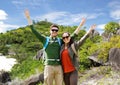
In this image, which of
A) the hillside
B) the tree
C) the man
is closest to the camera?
the man

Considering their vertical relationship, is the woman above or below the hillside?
above

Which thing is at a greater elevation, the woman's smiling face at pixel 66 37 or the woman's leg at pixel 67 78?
the woman's smiling face at pixel 66 37

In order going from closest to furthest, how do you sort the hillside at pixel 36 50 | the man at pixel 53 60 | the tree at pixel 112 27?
the man at pixel 53 60, the hillside at pixel 36 50, the tree at pixel 112 27

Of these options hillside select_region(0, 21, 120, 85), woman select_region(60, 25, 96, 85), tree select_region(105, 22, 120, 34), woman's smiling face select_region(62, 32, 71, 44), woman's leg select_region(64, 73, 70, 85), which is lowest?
hillside select_region(0, 21, 120, 85)

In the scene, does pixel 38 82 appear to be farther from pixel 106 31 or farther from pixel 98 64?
pixel 106 31

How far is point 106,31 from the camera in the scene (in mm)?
36969

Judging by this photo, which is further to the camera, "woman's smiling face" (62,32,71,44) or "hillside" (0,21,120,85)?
"hillside" (0,21,120,85)

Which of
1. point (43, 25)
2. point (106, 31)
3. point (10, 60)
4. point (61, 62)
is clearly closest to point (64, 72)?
point (61, 62)

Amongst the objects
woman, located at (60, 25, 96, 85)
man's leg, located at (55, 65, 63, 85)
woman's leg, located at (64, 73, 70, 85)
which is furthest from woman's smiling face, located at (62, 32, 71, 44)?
woman's leg, located at (64, 73, 70, 85)

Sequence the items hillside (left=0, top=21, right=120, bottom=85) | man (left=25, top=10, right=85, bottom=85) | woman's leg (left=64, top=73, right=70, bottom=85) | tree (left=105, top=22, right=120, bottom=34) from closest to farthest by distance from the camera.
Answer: man (left=25, top=10, right=85, bottom=85) < woman's leg (left=64, top=73, right=70, bottom=85) < hillside (left=0, top=21, right=120, bottom=85) < tree (left=105, top=22, right=120, bottom=34)

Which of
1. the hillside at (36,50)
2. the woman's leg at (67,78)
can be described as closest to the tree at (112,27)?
the hillside at (36,50)

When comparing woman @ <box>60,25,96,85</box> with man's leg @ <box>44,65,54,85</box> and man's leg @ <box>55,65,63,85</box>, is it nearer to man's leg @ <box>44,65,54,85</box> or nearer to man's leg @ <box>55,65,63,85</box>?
man's leg @ <box>55,65,63,85</box>

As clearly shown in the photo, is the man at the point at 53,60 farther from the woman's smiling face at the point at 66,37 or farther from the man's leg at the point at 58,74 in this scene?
the woman's smiling face at the point at 66,37

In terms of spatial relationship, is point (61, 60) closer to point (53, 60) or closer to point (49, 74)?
point (53, 60)
